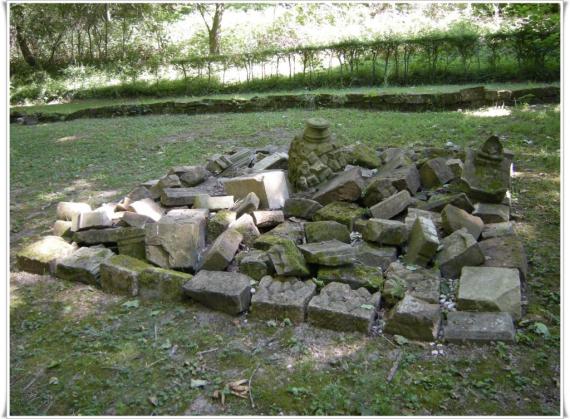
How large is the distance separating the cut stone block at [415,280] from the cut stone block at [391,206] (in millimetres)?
725

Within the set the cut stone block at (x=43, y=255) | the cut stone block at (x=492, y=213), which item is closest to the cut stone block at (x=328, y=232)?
the cut stone block at (x=492, y=213)

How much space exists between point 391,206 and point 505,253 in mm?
1132

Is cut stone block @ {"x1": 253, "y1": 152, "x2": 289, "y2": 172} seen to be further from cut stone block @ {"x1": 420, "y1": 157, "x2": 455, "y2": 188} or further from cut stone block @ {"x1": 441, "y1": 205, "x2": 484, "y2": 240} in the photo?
cut stone block @ {"x1": 441, "y1": 205, "x2": 484, "y2": 240}

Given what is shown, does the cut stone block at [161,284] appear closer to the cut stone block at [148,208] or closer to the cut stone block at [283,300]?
the cut stone block at [283,300]

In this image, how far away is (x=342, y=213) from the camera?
16.8ft

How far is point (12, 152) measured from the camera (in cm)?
978

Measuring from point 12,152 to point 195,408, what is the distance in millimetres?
8467

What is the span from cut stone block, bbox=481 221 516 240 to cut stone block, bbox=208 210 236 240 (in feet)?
7.90

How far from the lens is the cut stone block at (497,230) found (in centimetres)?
449

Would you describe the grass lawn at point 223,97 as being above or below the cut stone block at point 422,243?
above

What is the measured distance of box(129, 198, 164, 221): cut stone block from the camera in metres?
5.44

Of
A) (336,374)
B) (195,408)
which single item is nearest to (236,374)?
(195,408)

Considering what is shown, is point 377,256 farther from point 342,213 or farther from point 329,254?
point 342,213

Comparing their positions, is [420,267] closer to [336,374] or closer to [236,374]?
[336,374]
